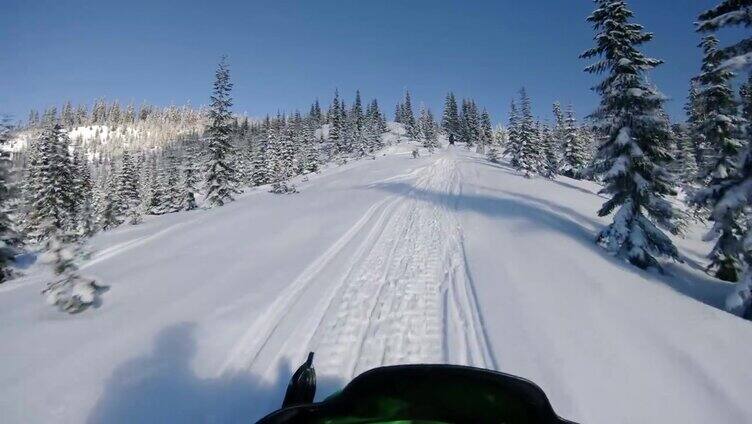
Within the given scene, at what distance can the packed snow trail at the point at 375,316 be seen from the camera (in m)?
5.64

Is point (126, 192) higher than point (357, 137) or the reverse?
the reverse

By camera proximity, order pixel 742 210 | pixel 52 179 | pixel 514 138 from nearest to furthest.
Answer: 1. pixel 742 210
2. pixel 52 179
3. pixel 514 138

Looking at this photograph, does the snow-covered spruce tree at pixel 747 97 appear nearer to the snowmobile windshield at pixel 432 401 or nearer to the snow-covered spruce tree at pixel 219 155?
the snowmobile windshield at pixel 432 401

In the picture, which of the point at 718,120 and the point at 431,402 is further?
the point at 718,120

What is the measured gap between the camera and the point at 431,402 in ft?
6.85

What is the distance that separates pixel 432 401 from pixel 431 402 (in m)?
0.01

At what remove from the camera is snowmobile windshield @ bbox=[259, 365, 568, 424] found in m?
1.99

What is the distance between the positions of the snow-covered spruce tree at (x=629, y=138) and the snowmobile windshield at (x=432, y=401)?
13.9 meters

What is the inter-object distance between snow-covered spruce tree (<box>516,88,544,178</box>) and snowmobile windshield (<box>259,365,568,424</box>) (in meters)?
46.7

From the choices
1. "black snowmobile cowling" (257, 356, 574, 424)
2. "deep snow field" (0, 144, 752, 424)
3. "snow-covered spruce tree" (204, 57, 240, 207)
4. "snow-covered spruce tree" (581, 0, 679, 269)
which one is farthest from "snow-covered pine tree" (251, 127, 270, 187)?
"black snowmobile cowling" (257, 356, 574, 424)

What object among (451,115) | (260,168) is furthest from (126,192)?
(451,115)

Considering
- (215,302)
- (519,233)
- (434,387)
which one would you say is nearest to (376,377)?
(434,387)

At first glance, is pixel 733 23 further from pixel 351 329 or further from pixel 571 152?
pixel 571 152

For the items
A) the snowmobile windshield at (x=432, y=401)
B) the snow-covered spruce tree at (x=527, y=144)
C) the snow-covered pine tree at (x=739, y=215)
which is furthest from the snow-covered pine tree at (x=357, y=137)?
the snowmobile windshield at (x=432, y=401)
